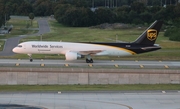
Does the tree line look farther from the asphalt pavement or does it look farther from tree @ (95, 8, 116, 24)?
the asphalt pavement

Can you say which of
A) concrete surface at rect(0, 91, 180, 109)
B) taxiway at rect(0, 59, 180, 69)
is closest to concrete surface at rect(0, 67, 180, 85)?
taxiway at rect(0, 59, 180, 69)

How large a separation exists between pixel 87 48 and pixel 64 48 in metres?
2.72

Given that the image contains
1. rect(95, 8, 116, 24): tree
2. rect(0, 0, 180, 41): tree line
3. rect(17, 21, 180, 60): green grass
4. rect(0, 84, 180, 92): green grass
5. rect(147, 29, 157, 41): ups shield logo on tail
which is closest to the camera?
rect(0, 84, 180, 92): green grass

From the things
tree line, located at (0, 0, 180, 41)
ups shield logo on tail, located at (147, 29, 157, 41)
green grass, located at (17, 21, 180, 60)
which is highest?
ups shield logo on tail, located at (147, 29, 157, 41)

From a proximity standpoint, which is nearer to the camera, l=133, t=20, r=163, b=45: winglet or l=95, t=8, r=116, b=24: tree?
l=133, t=20, r=163, b=45: winglet

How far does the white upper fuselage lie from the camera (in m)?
58.2

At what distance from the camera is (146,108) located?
36.9 m

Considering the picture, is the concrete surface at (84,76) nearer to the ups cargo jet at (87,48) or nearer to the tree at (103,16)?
the ups cargo jet at (87,48)

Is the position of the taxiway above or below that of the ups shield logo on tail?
below

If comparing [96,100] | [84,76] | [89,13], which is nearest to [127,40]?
[84,76]

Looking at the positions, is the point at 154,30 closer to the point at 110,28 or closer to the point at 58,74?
the point at 58,74

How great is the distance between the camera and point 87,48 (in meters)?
59.5

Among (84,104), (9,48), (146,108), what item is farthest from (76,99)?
(9,48)

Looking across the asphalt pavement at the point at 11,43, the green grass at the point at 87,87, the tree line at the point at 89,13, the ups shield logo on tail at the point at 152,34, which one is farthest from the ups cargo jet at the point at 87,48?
the tree line at the point at 89,13
